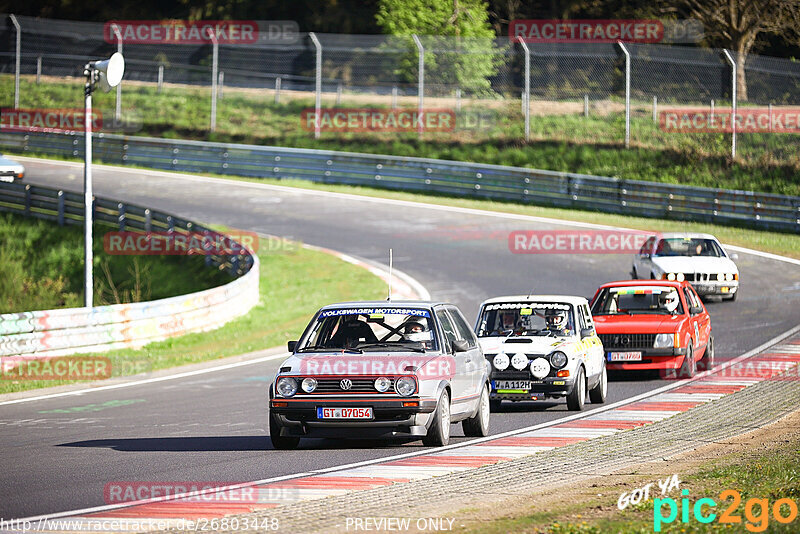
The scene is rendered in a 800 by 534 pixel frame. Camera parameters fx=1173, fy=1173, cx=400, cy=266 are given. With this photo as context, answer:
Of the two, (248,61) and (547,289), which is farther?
(248,61)

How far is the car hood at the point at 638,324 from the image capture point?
1728cm

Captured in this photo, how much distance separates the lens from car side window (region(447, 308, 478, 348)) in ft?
42.2

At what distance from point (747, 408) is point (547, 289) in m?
11.7

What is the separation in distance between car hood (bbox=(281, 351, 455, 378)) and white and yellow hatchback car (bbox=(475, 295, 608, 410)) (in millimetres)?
3018

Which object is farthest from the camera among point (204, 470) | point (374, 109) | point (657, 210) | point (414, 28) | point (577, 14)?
point (577, 14)

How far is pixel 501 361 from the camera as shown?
48.3ft

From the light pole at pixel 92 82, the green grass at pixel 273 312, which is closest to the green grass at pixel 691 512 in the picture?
the green grass at pixel 273 312

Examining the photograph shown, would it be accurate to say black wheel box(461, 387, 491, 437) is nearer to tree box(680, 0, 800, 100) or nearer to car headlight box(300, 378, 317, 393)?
car headlight box(300, 378, 317, 393)

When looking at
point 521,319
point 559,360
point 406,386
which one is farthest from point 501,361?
point 406,386

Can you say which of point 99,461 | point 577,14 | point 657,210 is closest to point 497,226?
point 657,210

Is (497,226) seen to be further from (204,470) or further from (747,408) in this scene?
(204,470)

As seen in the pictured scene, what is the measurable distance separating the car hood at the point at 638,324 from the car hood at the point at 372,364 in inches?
253

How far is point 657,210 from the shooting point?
36750 millimetres

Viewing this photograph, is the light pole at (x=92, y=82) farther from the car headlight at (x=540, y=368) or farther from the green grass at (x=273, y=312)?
the car headlight at (x=540, y=368)
